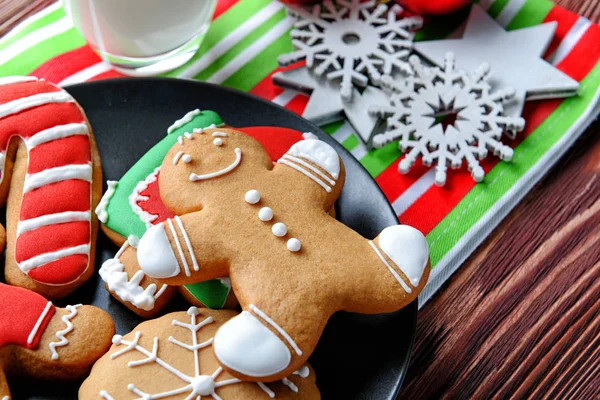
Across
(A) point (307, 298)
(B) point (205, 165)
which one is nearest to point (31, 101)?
(B) point (205, 165)

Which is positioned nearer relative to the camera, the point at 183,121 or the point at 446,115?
the point at 183,121

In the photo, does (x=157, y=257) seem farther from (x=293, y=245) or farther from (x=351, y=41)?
Answer: (x=351, y=41)

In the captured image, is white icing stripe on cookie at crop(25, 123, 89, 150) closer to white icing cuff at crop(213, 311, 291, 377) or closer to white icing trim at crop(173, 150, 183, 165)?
white icing trim at crop(173, 150, 183, 165)

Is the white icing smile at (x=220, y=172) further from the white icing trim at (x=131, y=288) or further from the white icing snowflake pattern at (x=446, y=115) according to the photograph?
the white icing snowflake pattern at (x=446, y=115)

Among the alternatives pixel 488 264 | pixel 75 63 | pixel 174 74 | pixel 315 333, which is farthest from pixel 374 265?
pixel 75 63

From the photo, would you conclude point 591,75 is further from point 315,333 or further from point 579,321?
point 315,333
